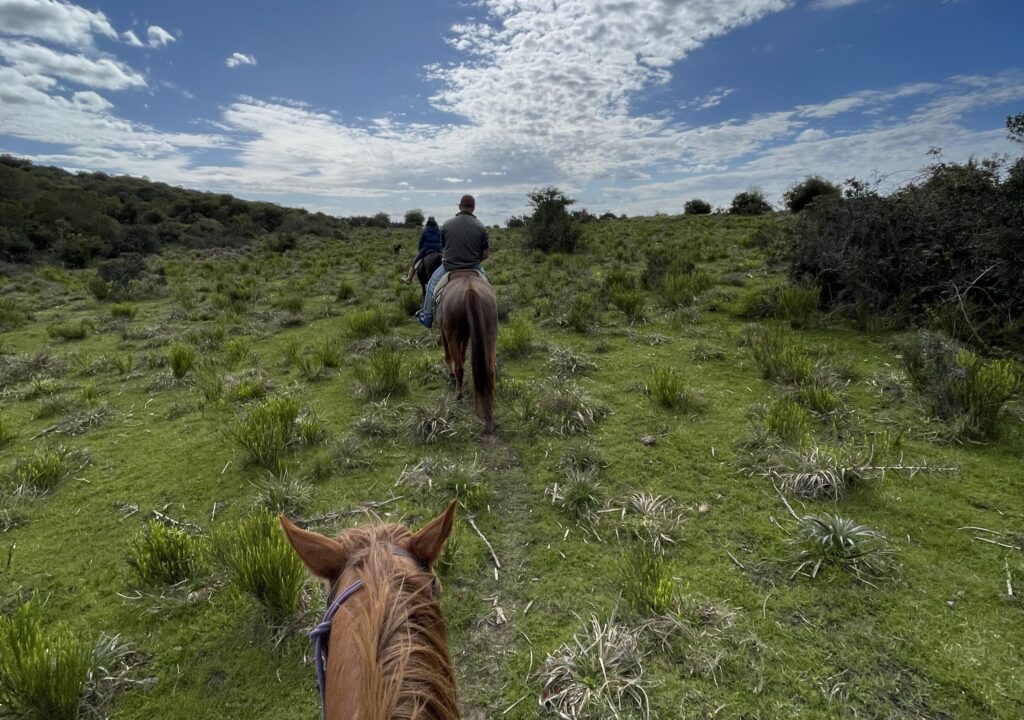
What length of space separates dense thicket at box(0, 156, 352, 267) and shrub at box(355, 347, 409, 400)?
2012 cm

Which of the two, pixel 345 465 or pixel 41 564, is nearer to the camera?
pixel 41 564

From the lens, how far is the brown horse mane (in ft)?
3.01

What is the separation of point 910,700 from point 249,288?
14.4 metres

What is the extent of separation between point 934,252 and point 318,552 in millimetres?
7835

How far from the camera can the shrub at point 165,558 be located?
2723mm

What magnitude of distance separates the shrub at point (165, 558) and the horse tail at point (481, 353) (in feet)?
8.10

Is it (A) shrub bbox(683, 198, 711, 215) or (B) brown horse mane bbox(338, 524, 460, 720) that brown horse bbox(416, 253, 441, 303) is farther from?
(A) shrub bbox(683, 198, 711, 215)

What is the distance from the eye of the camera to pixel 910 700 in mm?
1897

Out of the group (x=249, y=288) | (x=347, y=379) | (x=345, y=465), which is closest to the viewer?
(x=345, y=465)

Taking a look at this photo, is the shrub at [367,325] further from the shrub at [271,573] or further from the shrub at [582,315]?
the shrub at [271,573]

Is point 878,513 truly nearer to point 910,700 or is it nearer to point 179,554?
point 910,700

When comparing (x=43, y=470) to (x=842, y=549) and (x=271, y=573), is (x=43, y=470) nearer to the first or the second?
(x=271, y=573)

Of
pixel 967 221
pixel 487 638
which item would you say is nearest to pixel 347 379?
pixel 487 638

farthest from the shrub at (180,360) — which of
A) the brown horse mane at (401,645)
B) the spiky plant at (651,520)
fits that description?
the brown horse mane at (401,645)
